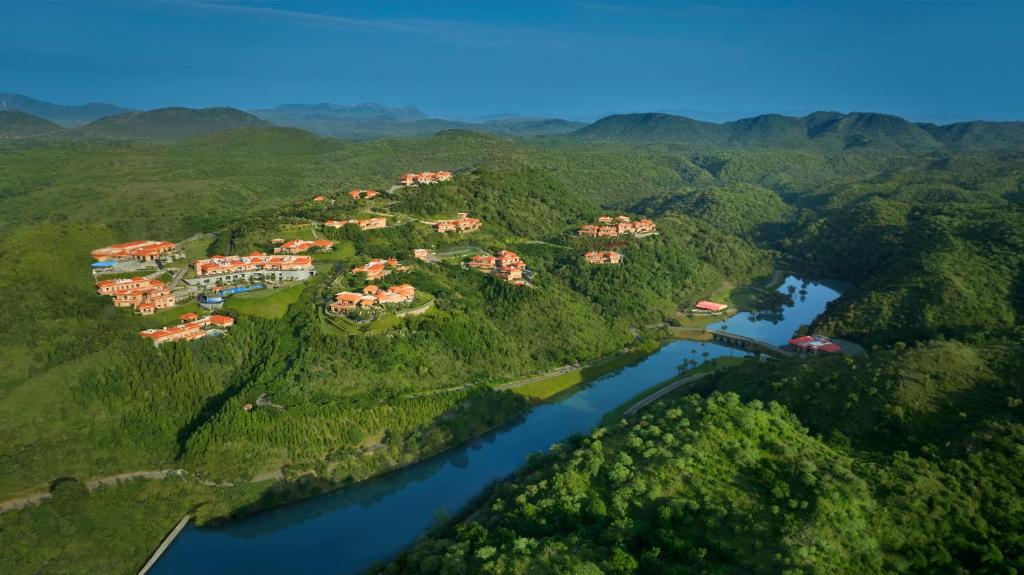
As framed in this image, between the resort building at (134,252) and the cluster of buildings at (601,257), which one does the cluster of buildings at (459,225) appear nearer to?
the cluster of buildings at (601,257)

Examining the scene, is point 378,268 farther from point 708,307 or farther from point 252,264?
point 708,307

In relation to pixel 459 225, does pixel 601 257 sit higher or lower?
lower

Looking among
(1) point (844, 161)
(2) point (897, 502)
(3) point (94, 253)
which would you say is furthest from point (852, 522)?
(1) point (844, 161)

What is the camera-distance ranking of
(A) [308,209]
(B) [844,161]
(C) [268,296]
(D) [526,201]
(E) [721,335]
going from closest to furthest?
(C) [268,296]
(E) [721,335]
(A) [308,209]
(D) [526,201]
(B) [844,161]

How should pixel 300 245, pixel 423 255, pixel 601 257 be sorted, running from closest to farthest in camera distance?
pixel 300 245 < pixel 423 255 < pixel 601 257

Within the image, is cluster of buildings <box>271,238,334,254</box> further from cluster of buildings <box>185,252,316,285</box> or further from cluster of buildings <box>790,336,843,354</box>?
cluster of buildings <box>790,336,843,354</box>

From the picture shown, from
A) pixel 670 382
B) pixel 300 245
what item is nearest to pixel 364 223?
pixel 300 245

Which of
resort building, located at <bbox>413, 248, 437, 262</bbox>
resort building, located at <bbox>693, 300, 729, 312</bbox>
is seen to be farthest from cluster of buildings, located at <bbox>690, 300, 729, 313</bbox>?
resort building, located at <bbox>413, 248, 437, 262</bbox>

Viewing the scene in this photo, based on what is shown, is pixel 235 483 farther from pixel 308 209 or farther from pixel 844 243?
pixel 844 243
